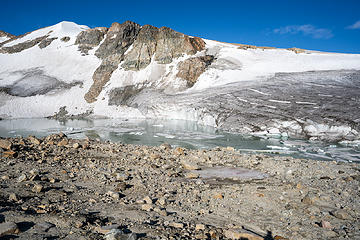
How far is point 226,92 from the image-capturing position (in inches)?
1011

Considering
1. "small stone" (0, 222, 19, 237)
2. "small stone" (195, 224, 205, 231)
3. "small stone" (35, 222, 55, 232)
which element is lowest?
"small stone" (195, 224, 205, 231)

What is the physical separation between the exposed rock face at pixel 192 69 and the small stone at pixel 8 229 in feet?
A: 99.5

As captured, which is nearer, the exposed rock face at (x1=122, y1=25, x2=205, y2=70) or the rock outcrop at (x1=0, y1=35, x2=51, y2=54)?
the exposed rock face at (x1=122, y1=25, x2=205, y2=70)

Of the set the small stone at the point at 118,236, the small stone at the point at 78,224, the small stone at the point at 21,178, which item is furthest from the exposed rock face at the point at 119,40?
the small stone at the point at 118,236

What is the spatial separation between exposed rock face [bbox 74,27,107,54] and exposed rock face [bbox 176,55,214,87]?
2228 cm

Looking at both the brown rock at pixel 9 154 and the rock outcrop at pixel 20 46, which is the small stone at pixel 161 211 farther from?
the rock outcrop at pixel 20 46

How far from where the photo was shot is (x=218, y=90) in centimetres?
2703

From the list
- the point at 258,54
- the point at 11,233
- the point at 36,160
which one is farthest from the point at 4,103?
the point at 11,233

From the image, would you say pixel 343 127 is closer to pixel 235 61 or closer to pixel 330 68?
pixel 330 68

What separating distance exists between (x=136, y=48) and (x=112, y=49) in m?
5.06

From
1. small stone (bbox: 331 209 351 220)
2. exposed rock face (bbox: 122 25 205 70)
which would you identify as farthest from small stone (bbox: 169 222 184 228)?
exposed rock face (bbox: 122 25 205 70)

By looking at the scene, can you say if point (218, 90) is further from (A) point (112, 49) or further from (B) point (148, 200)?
(A) point (112, 49)

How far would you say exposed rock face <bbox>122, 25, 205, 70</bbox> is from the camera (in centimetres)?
3881

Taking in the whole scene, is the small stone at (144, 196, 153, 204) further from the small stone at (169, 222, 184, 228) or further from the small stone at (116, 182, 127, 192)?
the small stone at (169, 222, 184, 228)
